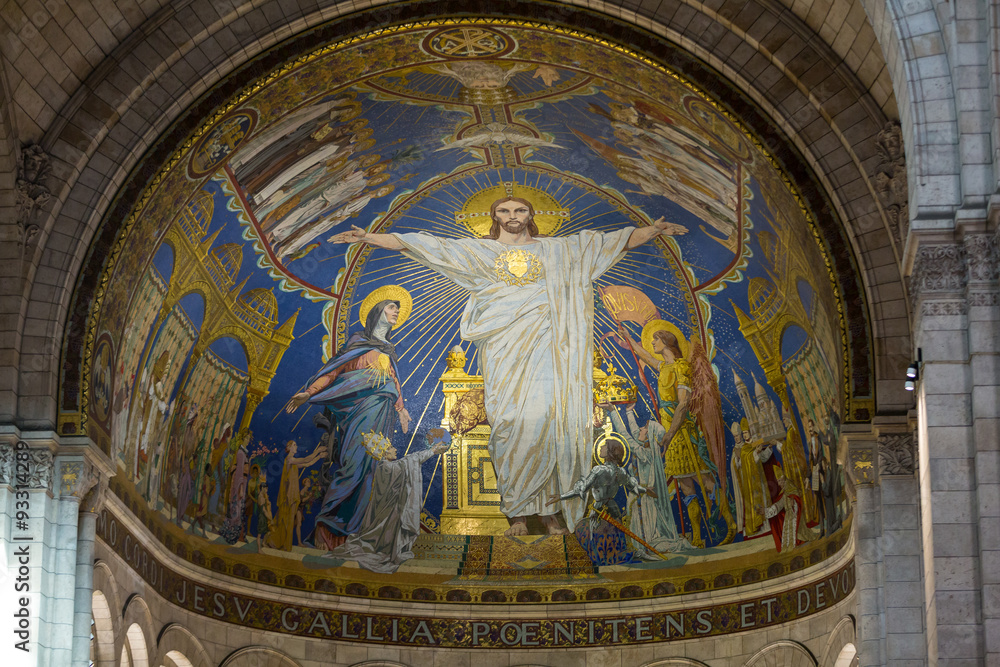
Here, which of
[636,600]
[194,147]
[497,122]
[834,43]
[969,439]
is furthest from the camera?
[636,600]

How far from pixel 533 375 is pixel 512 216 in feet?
8.90

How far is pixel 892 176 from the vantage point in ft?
63.8

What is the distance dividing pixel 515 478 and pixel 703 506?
3.15 metres

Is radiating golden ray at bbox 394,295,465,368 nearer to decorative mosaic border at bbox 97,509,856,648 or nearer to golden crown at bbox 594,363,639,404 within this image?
golden crown at bbox 594,363,639,404

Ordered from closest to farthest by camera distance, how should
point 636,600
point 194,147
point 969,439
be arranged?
point 969,439
point 194,147
point 636,600

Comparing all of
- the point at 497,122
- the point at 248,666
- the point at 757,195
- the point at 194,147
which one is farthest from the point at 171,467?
the point at 757,195

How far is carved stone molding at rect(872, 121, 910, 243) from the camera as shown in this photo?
63.3 ft

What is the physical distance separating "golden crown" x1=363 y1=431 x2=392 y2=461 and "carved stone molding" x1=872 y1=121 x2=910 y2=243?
1034 cm

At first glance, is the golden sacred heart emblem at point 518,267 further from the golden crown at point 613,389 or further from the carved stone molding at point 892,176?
the carved stone molding at point 892,176

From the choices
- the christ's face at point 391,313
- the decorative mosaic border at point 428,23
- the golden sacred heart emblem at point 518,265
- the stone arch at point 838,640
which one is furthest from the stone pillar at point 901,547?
the christ's face at point 391,313

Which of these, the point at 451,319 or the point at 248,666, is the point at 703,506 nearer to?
the point at 451,319

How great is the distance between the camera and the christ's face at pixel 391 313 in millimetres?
26734

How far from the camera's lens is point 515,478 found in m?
27.0

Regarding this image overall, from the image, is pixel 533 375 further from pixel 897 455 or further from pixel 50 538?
pixel 50 538
